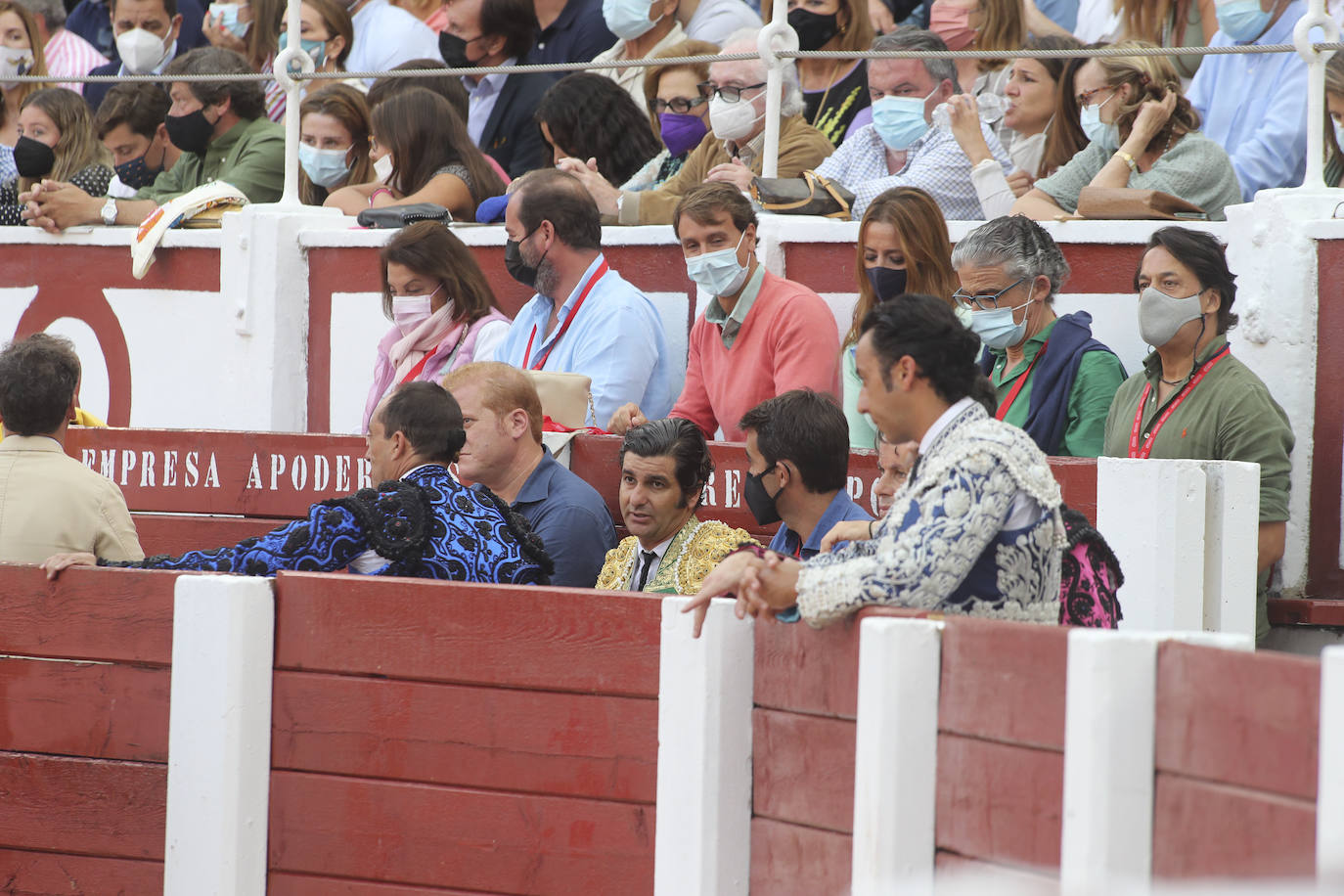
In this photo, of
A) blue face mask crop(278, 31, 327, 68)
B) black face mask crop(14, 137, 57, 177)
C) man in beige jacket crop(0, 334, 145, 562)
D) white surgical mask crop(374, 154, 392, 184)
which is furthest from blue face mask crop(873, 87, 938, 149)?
black face mask crop(14, 137, 57, 177)

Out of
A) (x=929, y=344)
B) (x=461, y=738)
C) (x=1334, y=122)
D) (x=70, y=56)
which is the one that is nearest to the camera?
(x=929, y=344)

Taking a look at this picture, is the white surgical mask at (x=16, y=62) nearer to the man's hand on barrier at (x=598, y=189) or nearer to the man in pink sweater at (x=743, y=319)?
the man's hand on barrier at (x=598, y=189)

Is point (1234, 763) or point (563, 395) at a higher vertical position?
point (563, 395)

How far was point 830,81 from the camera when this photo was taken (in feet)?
23.4

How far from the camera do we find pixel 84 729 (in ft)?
14.5

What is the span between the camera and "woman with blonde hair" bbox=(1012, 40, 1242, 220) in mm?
5523

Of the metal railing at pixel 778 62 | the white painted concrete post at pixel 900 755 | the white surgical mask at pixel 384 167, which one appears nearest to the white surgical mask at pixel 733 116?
the metal railing at pixel 778 62

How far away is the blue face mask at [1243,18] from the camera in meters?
5.90

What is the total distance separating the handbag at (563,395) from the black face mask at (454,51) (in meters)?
2.54

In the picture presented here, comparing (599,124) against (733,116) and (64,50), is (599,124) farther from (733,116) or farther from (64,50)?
(64,50)

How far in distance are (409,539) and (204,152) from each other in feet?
14.7

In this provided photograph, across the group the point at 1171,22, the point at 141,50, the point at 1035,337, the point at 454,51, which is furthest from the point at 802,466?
the point at 141,50

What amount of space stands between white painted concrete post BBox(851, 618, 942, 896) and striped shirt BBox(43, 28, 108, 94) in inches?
327

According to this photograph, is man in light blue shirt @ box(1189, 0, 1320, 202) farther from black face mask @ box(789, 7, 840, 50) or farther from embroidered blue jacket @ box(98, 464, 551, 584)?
embroidered blue jacket @ box(98, 464, 551, 584)
